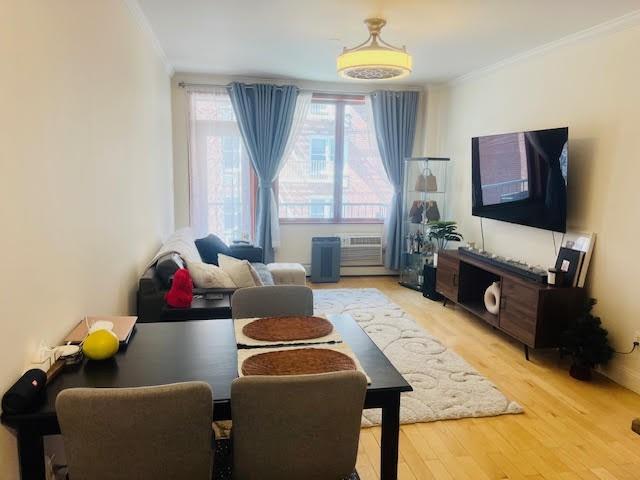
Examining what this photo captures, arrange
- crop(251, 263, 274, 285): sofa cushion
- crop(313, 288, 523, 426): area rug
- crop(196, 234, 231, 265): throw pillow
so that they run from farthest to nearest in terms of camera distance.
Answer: crop(196, 234, 231, 265): throw pillow
crop(251, 263, 274, 285): sofa cushion
crop(313, 288, 523, 426): area rug

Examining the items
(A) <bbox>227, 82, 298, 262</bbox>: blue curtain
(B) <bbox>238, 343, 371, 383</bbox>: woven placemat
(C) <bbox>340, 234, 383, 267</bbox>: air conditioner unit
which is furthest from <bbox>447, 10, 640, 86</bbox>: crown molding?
(B) <bbox>238, 343, 371, 383</bbox>: woven placemat

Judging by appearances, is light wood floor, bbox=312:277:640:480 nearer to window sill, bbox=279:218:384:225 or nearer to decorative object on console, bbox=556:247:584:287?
decorative object on console, bbox=556:247:584:287

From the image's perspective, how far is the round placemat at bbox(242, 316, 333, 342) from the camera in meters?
2.01

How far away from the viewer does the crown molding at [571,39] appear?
10.6 ft

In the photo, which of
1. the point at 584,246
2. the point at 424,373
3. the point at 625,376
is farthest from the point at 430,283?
the point at 625,376

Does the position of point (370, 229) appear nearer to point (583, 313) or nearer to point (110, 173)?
point (583, 313)

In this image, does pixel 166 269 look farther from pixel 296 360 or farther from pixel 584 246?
pixel 584 246

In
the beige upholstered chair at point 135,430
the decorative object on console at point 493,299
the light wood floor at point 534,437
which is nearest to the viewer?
the beige upholstered chair at point 135,430

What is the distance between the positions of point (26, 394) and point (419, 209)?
4.81 metres

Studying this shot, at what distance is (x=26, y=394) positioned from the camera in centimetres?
145

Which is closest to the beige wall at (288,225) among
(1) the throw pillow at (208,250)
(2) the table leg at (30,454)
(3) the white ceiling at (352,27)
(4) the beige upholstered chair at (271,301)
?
(3) the white ceiling at (352,27)

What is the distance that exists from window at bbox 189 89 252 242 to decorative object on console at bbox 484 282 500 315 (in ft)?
9.85

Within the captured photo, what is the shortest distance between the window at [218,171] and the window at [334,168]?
52 centimetres

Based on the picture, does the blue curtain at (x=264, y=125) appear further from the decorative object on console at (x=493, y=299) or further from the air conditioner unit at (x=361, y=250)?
the decorative object on console at (x=493, y=299)
